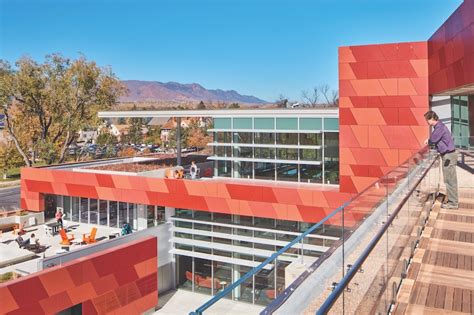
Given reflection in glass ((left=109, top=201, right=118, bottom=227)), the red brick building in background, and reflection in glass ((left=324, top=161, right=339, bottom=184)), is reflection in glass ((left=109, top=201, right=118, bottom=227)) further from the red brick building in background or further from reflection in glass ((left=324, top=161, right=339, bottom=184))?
reflection in glass ((left=324, top=161, right=339, bottom=184))

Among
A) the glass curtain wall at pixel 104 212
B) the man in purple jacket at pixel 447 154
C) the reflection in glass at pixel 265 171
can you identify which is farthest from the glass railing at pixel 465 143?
the glass curtain wall at pixel 104 212

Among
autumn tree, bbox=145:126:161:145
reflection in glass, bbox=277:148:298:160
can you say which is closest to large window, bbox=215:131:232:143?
reflection in glass, bbox=277:148:298:160

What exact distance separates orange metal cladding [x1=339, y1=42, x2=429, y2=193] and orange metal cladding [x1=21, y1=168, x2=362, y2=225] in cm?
181

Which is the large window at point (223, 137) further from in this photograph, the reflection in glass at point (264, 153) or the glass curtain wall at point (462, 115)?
the glass curtain wall at point (462, 115)

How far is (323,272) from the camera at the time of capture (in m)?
3.33

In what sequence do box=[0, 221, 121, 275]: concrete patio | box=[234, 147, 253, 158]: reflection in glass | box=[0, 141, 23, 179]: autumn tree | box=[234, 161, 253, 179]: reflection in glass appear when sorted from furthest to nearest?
box=[0, 141, 23, 179]: autumn tree < box=[234, 161, 253, 179]: reflection in glass < box=[234, 147, 253, 158]: reflection in glass < box=[0, 221, 121, 275]: concrete patio

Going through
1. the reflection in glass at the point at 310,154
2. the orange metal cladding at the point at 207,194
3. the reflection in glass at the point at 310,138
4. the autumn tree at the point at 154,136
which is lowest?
the orange metal cladding at the point at 207,194

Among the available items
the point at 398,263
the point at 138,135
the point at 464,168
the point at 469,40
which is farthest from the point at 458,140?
the point at 138,135

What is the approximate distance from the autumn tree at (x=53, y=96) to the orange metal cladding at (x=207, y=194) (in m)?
16.3

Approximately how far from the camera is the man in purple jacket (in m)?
7.29

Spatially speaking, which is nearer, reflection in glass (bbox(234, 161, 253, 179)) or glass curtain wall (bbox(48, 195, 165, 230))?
reflection in glass (bbox(234, 161, 253, 179))

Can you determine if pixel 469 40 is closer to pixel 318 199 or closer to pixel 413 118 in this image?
pixel 413 118

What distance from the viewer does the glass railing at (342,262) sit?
272cm

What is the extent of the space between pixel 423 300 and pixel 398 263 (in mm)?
465
